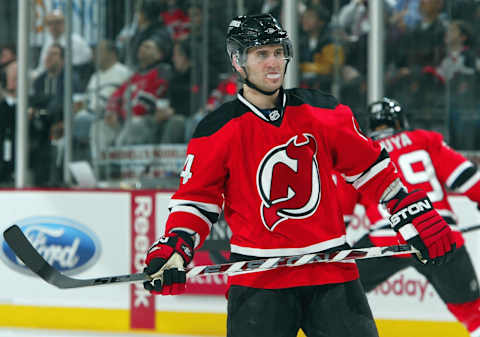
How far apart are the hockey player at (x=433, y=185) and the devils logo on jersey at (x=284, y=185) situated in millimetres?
1406

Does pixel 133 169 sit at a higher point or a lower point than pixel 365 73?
lower

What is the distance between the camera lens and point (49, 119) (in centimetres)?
553

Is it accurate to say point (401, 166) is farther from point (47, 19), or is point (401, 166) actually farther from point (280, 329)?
point (47, 19)

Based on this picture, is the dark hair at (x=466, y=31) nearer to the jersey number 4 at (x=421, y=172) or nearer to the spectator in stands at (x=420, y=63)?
the spectator in stands at (x=420, y=63)

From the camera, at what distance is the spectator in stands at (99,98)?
556 cm

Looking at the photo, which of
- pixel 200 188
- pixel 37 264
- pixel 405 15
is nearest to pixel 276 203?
pixel 200 188

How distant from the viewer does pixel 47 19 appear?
5512 millimetres

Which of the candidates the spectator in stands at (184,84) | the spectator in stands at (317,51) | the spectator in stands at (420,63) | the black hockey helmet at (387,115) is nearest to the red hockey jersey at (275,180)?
the black hockey helmet at (387,115)

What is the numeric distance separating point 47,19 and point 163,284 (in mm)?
3791

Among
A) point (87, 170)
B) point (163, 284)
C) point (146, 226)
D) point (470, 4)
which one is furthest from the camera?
point (87, 170)

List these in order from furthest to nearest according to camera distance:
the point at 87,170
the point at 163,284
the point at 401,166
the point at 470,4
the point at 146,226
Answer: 1. the point at 87,170
2. the point at 470,4
3. the point at 146,226
4. the point at 401,166
5. the point at 163,284

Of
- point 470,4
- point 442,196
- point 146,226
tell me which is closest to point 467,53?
point 470,4

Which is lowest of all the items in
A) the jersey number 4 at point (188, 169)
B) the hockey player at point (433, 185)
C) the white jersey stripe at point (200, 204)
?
the hockey player at point (433, 185)

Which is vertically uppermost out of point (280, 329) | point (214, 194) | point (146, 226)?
point (214, 194)
